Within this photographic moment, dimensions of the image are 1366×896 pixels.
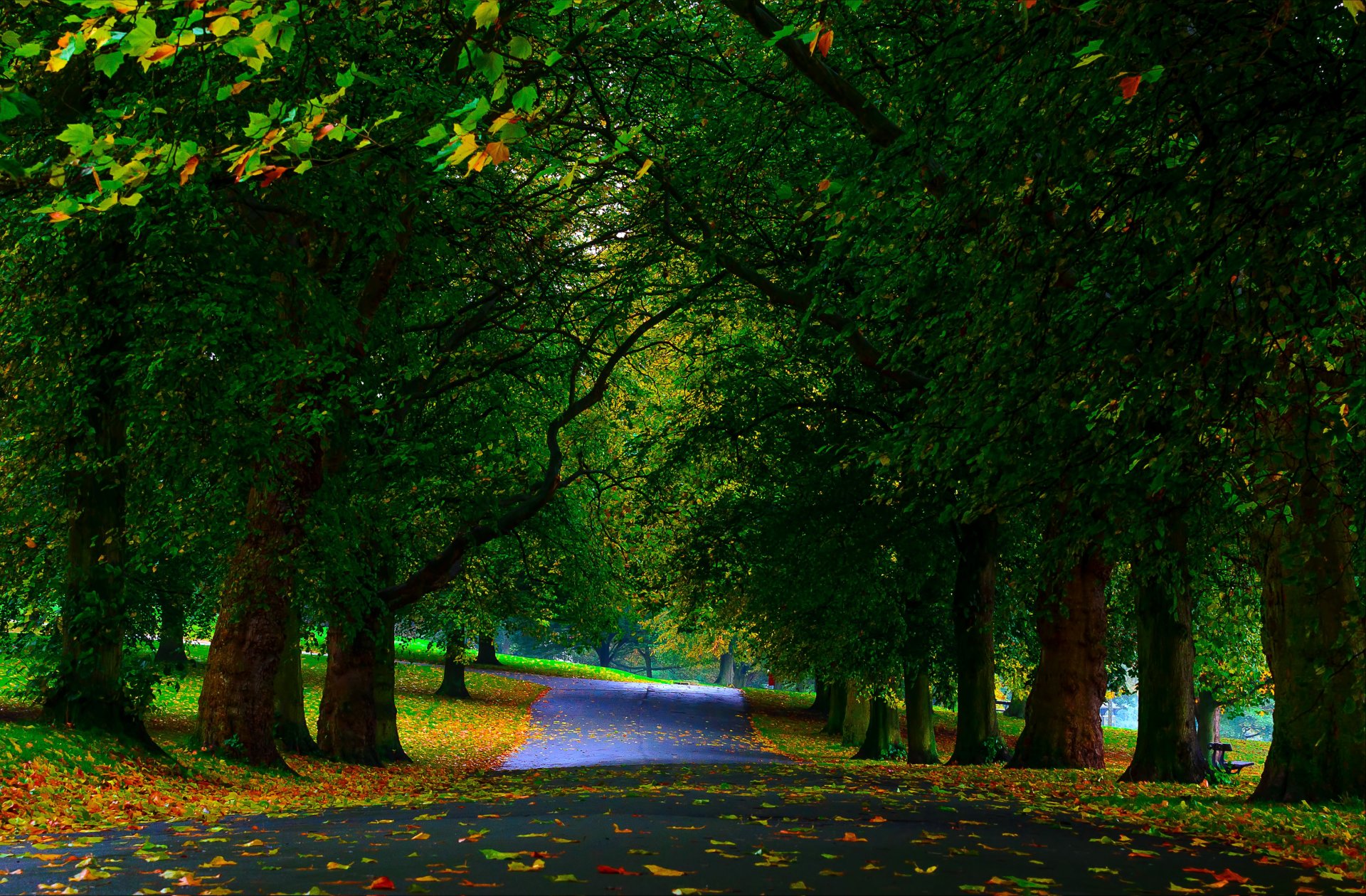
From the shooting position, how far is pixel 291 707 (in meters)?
18.0

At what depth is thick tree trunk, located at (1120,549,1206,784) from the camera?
13.7 m

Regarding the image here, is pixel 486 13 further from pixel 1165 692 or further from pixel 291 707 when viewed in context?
pixel 291 707

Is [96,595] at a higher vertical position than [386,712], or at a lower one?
higher

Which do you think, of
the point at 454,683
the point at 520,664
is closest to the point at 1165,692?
the point at 454,683

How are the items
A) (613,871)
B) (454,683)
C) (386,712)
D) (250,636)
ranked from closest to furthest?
(613,871)
(250,636)
(386,712)
(454,683)

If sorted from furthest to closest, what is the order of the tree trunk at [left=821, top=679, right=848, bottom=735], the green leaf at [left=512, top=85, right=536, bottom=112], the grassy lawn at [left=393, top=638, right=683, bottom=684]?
1. the grassy lawn at [left=393, top=638, right=683, bottom=684]
2. the tree trunk at [left=821, top=679, right=848, bottom=735]
3. the green leaf at [left=512, top=85, right=536, bottom=112]

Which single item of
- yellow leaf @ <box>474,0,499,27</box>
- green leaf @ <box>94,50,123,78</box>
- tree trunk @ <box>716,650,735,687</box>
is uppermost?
yellow leaf @ <box>474,0,499,27</box>

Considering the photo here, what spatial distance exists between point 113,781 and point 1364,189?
38.0ft

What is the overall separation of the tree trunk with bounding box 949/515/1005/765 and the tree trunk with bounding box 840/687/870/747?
12.9 metres

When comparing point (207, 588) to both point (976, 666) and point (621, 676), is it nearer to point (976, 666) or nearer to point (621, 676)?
point (976, 666)

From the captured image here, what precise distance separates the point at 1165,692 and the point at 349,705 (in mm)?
12833

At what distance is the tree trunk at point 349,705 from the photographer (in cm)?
1816

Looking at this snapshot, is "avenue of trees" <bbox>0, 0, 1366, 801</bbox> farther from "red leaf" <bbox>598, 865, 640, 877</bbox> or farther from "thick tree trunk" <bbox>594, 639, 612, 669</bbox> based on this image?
"thick tree trunk" <bbox>594, 639, 612, 669</bbox>


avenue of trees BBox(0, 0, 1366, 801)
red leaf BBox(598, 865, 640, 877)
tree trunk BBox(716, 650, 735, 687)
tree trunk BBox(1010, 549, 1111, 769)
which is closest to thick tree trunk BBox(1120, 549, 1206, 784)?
avenue of trees BBox(0, 0, 1366, 801)
